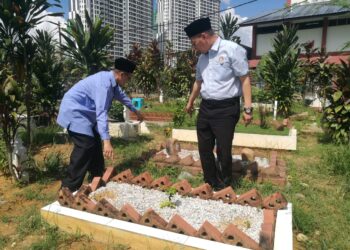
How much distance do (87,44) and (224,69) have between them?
12.1 ft

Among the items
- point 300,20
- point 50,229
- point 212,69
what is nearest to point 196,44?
point 212,69

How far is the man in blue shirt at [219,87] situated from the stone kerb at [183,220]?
2.04ft

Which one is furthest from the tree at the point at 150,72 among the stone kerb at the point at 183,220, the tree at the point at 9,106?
the stone kerb at the point at 183,220

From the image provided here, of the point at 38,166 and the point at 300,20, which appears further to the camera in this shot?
the point at 300,20

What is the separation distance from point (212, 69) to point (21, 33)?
4177mm

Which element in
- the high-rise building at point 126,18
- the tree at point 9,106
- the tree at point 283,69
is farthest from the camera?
the high-rise building at point 126,18

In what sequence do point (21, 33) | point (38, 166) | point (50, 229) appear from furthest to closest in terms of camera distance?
point (21, 33)
point (38, 166)
point (50, 229)

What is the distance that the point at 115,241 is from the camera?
8.94ft

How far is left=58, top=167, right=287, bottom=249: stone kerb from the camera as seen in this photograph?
238 centimetres

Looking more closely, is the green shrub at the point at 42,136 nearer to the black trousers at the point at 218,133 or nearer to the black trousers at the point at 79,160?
the black trousers at the point at 79,160

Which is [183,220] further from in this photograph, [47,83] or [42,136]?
[47,83]

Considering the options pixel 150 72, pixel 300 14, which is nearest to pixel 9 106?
pixel 150 72

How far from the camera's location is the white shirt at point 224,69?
3494 millimetres

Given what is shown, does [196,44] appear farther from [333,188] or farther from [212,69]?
[333,188]
